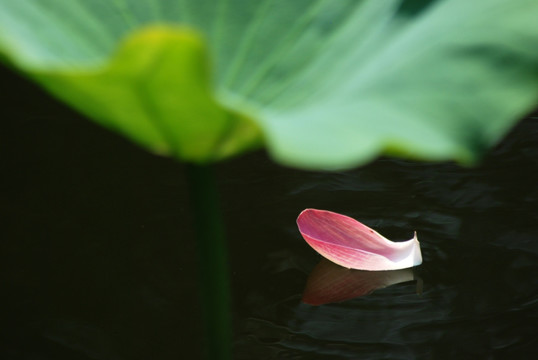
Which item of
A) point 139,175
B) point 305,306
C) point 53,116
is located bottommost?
point 305,306

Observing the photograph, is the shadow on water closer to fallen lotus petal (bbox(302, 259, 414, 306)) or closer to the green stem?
fallen lotus petal (bbox(302, 259, 414, 306))

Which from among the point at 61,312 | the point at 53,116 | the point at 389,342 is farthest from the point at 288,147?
the point at 53,116

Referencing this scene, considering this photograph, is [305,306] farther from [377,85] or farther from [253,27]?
[377,85]

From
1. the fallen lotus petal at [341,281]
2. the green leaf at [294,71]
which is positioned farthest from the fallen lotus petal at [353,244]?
the green leaf at [294,71]

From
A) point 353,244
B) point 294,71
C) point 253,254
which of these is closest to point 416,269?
point 353,244

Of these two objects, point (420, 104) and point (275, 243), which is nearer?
point (420, 104)

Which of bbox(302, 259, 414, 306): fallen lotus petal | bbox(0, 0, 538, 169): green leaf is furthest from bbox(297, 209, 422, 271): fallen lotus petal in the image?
bbox(0, 0, 538, 169): green leaf

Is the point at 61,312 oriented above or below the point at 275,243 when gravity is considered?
below
